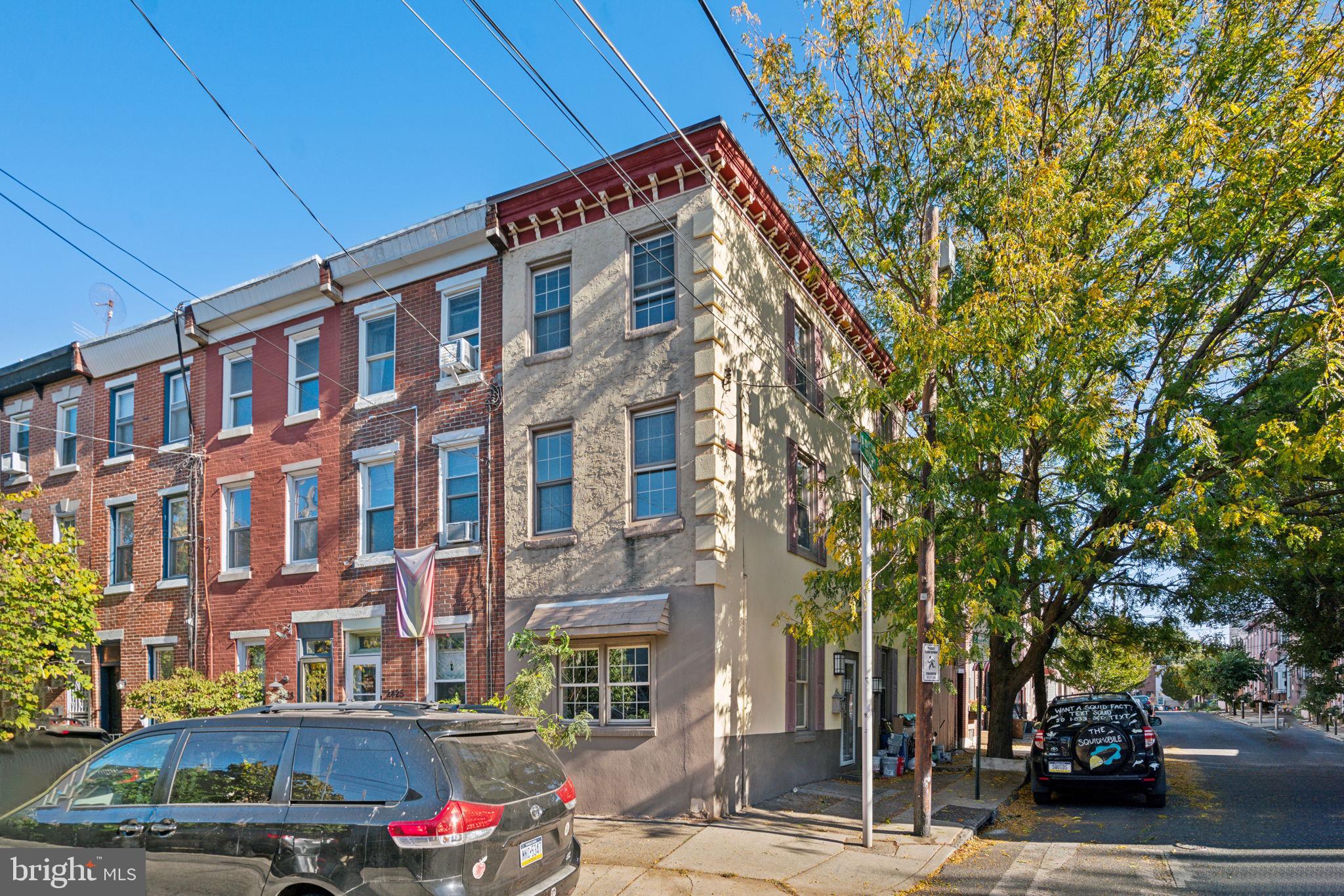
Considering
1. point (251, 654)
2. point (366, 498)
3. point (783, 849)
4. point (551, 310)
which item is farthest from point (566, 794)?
point (251, 654)

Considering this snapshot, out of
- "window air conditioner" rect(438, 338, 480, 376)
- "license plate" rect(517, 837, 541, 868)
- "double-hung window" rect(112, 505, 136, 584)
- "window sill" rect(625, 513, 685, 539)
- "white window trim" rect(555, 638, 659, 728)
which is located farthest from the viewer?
"double-hung window" rect(112, 505, 136, 584)

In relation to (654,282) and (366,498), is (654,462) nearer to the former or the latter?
(654,282)

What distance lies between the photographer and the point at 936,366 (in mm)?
12516

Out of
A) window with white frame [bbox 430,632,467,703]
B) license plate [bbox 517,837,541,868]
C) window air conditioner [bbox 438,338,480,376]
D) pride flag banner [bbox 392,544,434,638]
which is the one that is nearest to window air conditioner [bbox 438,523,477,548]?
pride flag banner [bbox 392,544,434,638]

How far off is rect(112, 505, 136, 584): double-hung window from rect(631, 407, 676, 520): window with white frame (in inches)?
487

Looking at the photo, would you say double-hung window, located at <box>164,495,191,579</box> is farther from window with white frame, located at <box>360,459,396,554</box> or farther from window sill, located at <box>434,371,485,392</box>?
window sill, located at <box>434,371,485,392</box>

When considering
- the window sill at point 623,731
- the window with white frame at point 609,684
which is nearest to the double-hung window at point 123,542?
the window with white frame at point 609,684

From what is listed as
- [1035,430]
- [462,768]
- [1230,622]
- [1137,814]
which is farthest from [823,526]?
[1230,622]

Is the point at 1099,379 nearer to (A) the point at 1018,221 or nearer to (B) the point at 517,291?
(A) the point at 1018,221

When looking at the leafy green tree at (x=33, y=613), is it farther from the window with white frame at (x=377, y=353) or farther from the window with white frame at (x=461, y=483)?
the window with white frame at (x=461, y=483)

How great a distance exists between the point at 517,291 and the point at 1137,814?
12.5m

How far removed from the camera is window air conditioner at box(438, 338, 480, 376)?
15898mm

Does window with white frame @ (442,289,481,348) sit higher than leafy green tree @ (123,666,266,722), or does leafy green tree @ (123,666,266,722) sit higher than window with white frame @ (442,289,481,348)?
window with white frame @ (442,289,481,348)

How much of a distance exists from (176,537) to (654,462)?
37.0ft
